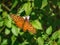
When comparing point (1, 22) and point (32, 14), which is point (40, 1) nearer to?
point (32, 14)

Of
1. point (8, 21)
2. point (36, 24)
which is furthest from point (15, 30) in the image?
point (36, 24)

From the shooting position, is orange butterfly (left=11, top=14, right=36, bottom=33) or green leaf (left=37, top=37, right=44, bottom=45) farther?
green leaf (left=37, top=37, right=44, bottom=45)

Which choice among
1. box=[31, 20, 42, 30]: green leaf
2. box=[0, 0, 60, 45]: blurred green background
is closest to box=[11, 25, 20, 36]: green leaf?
box=[0, 0, 60, 45]: blurred green background

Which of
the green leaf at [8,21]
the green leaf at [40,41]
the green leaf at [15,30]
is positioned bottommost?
the green leaf at [40,41]

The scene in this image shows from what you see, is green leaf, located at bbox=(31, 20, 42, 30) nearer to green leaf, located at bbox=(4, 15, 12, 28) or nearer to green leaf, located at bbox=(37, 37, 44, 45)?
green leaf, located at bbox=(37, 37, 44, 45)

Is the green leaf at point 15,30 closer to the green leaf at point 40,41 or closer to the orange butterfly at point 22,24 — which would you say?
the orange butterfly at point 22,24

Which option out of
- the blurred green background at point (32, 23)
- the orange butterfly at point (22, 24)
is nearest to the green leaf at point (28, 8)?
the blurred green background at point (32, 23)

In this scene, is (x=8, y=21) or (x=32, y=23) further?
(x=32, y=23)

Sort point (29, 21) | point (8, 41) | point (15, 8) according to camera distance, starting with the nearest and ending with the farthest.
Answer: point (29, 21)
point (8, 41)
point (15, 8)

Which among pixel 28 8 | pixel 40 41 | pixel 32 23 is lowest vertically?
pixel 40 41

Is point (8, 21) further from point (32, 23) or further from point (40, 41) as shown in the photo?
point (40, 41)

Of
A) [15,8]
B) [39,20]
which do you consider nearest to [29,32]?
[39,20]
